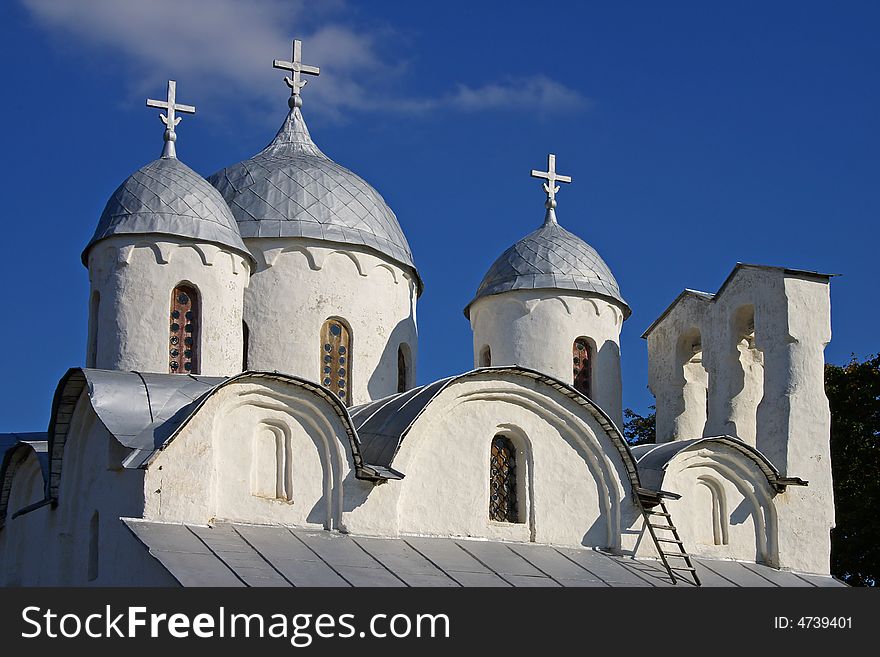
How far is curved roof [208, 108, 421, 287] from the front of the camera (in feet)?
57.5

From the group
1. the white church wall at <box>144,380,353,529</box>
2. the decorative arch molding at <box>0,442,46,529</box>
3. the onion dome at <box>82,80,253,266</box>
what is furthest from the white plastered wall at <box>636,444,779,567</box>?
the decorative arch molding at <box>0,442,46,529</box>

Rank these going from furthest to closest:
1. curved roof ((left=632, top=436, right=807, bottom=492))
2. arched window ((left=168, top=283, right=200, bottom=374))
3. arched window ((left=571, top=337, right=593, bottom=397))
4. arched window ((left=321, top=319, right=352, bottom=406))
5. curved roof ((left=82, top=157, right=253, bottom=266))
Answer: arched window ((left=571, top=337, right=593, bottom=397))
arched window ((left=321, top=319, right=352, bottom=406))
curved roof ((left=82, top=157, right=253, bottom=266))
curved roof ((left=632, top=436, right=807, bottom=492))
arched window ((left=168, top=283, right=200, bottom=374))

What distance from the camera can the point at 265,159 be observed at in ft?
61.1

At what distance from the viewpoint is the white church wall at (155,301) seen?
51.3ft

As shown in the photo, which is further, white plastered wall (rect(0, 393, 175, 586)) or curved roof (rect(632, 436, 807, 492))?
curved roof (rect(632, 436, 807, 492))

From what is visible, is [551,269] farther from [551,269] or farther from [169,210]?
[169,210]

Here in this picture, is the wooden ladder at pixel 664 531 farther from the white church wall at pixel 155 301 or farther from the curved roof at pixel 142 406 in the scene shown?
the white church wall at pixel 155 301

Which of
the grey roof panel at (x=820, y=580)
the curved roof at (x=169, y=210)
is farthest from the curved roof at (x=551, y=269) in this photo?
the grey roof panel at (x=820, y=580)

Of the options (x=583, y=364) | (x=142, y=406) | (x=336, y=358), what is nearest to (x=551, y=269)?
(x=583, y=364)

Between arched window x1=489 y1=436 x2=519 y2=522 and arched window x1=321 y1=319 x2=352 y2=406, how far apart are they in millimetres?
2650

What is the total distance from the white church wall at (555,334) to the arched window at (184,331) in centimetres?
421

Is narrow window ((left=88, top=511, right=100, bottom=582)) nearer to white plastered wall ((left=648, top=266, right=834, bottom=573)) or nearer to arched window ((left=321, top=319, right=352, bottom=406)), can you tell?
arched window ((left=321, top=319, right=352, bottom=406))


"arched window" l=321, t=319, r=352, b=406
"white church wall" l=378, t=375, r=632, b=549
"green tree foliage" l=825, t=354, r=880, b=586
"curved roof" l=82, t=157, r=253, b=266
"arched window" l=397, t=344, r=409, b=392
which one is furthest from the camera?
"green tree foliage" l=825, t=354, r=880, b=586

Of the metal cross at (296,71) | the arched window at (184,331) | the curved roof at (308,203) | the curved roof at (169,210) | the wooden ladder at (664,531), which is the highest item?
the metal cross at (296,71)
